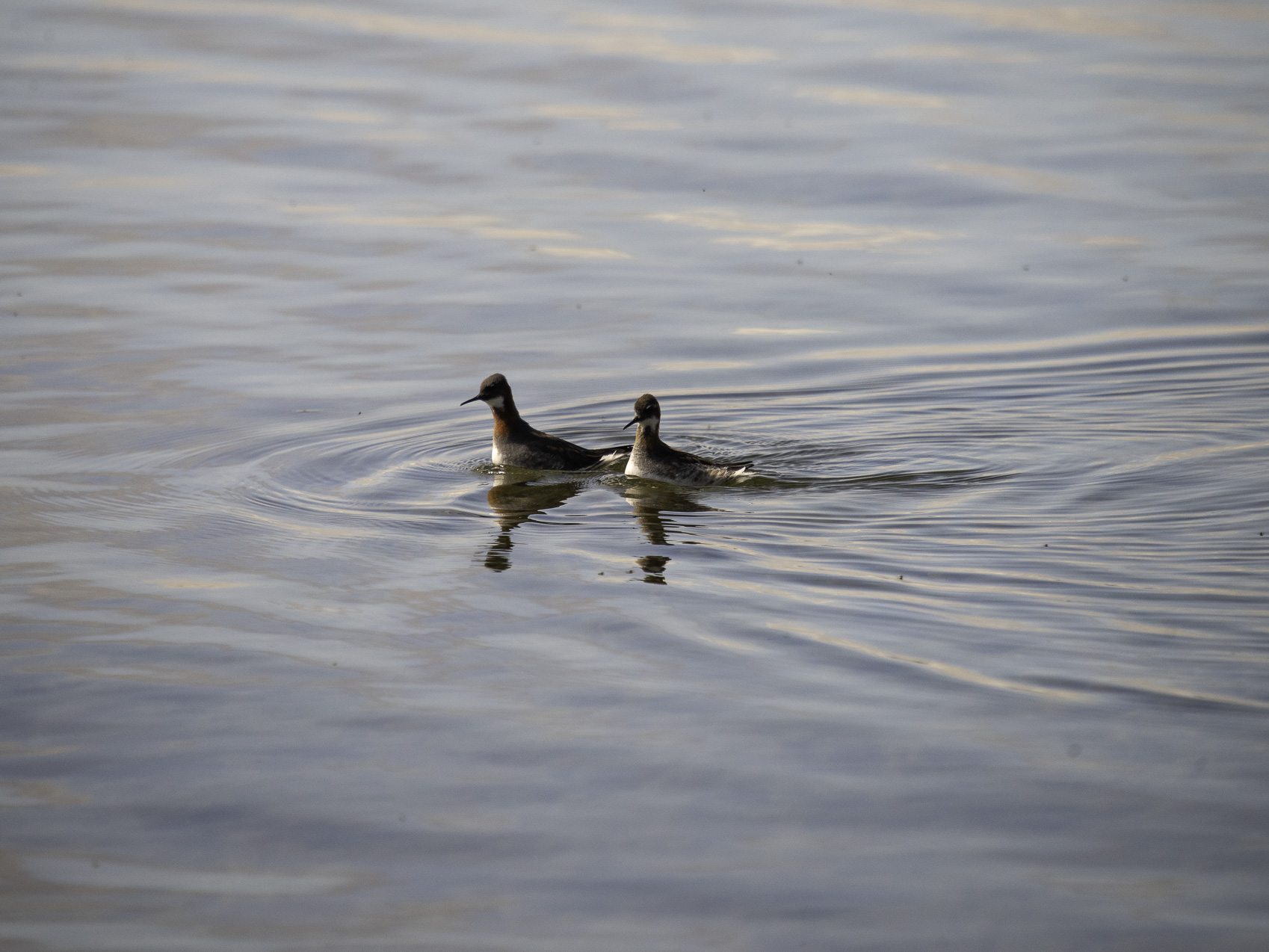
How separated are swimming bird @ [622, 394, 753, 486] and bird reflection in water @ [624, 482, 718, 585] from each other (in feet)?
0.39

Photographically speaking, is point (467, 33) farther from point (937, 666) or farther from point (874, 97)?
point (937, 666)

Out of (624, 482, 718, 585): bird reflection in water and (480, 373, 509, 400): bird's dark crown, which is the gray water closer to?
(624, 482, 718, 585): bird reflection in water

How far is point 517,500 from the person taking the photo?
40.9 ft

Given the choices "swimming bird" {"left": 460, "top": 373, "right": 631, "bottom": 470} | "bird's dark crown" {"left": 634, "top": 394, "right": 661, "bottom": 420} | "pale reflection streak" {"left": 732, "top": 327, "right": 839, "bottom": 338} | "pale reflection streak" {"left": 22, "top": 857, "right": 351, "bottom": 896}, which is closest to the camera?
"pale reflection streak" {"left": 22, "top": 857, "right": 351, "bottom": 896}

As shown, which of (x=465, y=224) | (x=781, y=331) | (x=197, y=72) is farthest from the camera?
(x=197, y=72)

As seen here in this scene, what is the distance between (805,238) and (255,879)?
14336 mm

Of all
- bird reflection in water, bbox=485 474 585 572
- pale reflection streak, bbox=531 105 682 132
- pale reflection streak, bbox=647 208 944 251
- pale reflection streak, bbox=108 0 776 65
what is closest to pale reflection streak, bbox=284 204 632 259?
pale reflection streak, bbox=647 208 944 251

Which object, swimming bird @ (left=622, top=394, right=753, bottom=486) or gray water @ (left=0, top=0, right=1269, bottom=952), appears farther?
swimming bird @ (left=622, top=394, right=753, bottom=486)

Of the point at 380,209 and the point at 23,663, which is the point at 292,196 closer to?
the point at 380,209

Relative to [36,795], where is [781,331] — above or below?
above

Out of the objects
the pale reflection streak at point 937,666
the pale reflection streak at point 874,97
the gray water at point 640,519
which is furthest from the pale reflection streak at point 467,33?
the pale reflection streak at point 937,666

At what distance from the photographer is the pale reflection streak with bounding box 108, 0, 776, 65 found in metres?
29.3

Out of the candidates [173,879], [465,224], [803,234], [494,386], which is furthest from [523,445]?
[465,224]

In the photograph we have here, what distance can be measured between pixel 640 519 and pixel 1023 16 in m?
24.6
